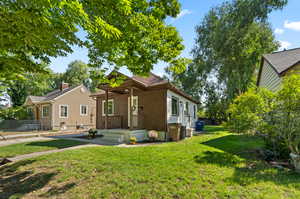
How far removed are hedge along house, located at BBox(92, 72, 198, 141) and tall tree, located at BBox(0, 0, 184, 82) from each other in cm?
461

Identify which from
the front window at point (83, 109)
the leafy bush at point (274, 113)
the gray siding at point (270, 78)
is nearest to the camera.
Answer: the leafy bush at point (274, 113)

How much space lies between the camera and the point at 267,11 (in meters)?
16.5

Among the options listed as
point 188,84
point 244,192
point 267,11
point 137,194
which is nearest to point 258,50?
point 267,11

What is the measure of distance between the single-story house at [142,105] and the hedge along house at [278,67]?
594 cm

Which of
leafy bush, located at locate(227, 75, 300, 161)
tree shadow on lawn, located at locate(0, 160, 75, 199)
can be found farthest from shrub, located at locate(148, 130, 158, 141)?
tree shadow on lawn, located at locate(0, 160, 75, 199)

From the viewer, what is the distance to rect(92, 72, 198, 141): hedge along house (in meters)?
10.2

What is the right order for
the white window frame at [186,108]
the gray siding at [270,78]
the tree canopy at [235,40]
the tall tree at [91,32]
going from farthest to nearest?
the tree canopy at [235,40]
the white window frame at [186,108]
the gray siding at [270,78]
the tall tree at [91,32]

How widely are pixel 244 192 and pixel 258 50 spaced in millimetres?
18726

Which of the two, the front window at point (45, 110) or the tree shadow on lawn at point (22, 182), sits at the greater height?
the front window at point (45, 110)

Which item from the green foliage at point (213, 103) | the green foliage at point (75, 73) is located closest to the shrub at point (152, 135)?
the green foliage at point (213, 103)

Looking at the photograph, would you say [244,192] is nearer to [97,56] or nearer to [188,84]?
[97,56]

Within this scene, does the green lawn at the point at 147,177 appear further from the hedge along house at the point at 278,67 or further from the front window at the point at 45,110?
the front window at the point at 45,110

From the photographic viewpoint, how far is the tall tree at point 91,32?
106 inches

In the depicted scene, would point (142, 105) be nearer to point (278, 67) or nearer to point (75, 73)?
point (278, 67)
